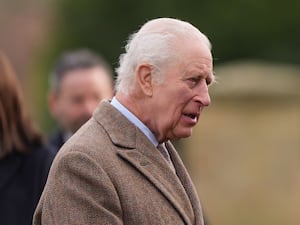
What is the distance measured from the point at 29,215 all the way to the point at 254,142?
21.2 feet

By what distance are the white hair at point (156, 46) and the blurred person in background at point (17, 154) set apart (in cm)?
133

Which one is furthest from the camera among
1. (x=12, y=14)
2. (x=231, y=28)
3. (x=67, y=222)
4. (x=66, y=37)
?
(x=12, y=14)

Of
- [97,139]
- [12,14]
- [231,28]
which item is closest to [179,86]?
[97,139]

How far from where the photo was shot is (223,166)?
1263 centimetres

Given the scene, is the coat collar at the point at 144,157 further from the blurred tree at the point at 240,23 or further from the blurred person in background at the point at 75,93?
the blurred tree at the point at 240,23

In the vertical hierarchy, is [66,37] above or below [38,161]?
below

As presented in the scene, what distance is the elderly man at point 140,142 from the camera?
16.0 feet

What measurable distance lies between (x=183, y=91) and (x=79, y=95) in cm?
318

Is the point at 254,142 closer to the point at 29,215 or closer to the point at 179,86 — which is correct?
the point at 29,215

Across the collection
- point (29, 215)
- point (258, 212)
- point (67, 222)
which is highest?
point (67, 222)

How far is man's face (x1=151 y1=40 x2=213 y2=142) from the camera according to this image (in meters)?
5.05

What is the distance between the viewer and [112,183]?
4.93 metres

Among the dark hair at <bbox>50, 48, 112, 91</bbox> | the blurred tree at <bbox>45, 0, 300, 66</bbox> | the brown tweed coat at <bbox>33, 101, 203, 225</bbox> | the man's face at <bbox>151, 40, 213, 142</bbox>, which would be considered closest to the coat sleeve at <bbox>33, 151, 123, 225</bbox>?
the brown tweed coat at <bbox>33, 101, 203, 225</bbox>

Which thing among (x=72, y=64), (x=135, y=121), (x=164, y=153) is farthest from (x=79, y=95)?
(x=135, y=121)
